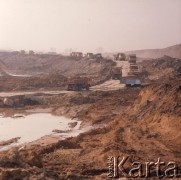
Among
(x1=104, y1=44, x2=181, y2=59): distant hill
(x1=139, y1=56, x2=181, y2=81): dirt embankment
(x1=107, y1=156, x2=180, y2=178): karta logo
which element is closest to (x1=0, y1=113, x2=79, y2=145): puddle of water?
(x1=107, y1=156, x2=180, y2=178): karta logo

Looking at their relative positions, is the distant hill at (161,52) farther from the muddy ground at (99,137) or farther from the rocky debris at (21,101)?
the muddy ground at (99,137)

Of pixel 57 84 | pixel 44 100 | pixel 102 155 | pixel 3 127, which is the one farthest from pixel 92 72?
pixel 102 155

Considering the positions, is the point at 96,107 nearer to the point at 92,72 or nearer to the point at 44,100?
the point at 44,100

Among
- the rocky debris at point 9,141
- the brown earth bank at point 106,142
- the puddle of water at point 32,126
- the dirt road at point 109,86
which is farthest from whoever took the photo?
the dirt road at point 109,86

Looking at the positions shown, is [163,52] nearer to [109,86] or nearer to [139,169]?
[109,86]

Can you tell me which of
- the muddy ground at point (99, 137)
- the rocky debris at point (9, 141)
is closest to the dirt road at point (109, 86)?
the muddy ground at point (99, 137)

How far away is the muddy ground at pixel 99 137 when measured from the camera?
1521 cm

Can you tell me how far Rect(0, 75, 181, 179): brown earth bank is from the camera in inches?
587

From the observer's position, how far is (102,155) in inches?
719

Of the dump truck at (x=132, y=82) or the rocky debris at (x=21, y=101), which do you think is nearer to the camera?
the rocky debris at (x=21, y=101)

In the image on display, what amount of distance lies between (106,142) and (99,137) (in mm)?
1970

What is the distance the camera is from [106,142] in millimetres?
21266

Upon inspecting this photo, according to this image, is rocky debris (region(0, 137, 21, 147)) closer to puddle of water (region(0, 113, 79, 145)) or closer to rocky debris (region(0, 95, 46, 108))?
puddle of water (region(0, 113, 79, 145))

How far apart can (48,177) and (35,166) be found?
4.22ft
